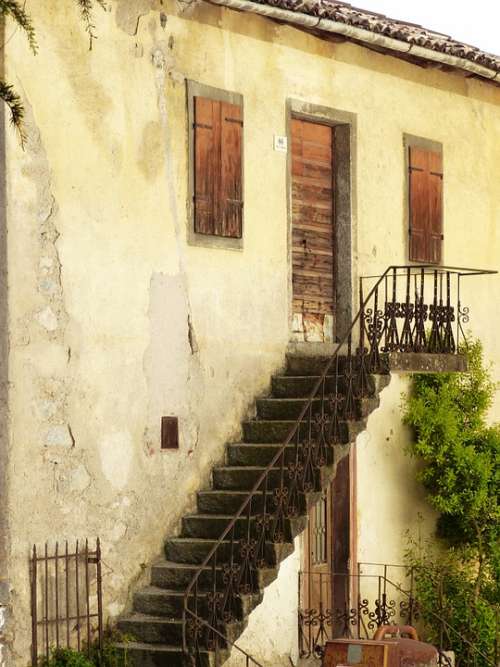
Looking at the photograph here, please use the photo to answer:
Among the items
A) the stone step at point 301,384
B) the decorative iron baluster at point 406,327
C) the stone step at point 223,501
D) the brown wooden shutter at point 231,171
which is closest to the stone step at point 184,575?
the stone step at point 223,501

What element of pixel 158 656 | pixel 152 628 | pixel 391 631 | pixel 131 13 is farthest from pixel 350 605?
pixel 131 13

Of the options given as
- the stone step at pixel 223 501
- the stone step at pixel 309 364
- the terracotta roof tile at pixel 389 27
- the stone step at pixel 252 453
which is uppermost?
the terracotta roof tile at pixel 389 27

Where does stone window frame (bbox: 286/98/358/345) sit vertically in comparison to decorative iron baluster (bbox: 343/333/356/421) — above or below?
above

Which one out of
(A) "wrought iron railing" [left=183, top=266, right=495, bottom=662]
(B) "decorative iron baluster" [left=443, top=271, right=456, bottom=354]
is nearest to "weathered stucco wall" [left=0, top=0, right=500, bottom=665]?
(A) "wrought iron railing" [left=183, top=266, right=495, bottom=662]

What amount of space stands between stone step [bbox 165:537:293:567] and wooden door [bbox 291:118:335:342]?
2.91 m

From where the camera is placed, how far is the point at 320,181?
54.5 feet

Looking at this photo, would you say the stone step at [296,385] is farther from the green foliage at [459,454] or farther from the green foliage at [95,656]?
the green foliage at [95,656]

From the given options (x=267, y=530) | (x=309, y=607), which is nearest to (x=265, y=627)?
(x=309, y=607)

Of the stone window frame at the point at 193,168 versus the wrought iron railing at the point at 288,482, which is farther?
the stone window frame at the point at 193,168

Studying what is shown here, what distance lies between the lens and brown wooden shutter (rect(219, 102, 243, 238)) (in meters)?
15.0

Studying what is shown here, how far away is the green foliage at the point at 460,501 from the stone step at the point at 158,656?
4.00 metres

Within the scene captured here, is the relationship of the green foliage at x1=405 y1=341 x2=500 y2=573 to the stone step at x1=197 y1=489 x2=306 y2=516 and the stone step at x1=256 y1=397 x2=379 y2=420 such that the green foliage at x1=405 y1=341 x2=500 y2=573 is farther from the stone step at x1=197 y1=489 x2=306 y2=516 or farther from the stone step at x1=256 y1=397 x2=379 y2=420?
the stone step at x1=197 y1=489 x2=306 y2=516

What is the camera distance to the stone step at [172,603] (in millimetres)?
13352

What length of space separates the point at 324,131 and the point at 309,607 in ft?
15.8
